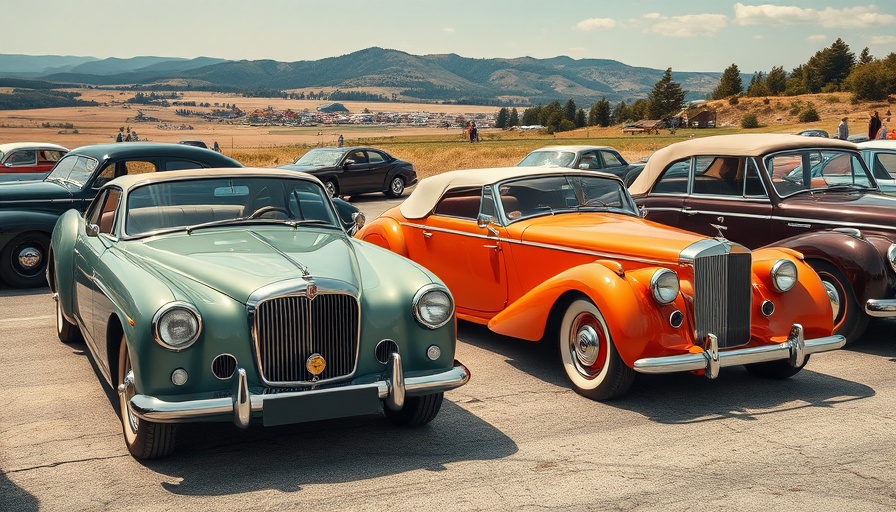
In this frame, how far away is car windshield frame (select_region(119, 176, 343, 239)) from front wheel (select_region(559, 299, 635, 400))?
191cm

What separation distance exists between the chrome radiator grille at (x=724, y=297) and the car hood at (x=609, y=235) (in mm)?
241

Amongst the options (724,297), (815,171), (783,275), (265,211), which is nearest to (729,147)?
(815,171)

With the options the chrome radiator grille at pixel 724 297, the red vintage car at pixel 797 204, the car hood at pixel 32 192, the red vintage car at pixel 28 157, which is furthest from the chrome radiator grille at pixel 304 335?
the red vintage car at pixel 28 157

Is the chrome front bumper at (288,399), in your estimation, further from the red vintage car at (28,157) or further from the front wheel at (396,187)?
the front wheel at (396,187)

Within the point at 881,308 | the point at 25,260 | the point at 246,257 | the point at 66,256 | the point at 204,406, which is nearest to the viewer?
the point at 204,406

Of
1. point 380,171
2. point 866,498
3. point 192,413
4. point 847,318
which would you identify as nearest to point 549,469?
point 866,498

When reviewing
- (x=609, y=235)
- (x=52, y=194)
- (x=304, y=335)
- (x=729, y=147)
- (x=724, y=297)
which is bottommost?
(x=724, y=297)

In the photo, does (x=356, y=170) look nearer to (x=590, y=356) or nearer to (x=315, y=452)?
(x=590, y=356)

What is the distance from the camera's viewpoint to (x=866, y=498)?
4523 millimetres

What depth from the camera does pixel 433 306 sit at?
17.9 ft

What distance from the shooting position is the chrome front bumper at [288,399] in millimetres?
4637

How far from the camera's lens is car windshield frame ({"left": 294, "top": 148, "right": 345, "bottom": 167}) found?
2581 centimetres

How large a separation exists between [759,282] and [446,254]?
296 cm

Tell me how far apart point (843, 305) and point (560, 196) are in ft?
9.12
